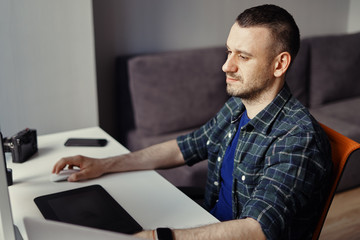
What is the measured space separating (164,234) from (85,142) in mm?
781

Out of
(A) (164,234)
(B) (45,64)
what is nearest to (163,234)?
(A) (164,234)

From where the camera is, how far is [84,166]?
135 cm

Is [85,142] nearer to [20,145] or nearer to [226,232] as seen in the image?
[20,145]

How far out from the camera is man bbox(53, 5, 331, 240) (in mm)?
1010

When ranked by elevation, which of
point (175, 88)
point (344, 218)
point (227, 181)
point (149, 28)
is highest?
point (149, 28)

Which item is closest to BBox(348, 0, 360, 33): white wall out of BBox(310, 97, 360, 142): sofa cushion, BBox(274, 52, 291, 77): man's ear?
BBox(310, 97, 360, 142): sofa cushion

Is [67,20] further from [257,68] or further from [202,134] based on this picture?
[257,68]

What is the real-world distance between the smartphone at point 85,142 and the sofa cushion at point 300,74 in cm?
158

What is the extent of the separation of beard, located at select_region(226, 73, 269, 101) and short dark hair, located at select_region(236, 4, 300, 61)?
12cm

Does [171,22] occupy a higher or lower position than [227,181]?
higher

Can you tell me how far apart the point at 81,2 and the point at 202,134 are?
Result: 0.86 m

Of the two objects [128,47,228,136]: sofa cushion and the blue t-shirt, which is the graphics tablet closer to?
the blue t-shirt

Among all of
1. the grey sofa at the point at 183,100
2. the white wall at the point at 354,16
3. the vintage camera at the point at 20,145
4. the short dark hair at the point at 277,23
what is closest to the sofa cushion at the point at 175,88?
the grey sofa at the point at 183,100

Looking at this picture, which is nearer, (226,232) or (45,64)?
(226,232)
